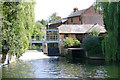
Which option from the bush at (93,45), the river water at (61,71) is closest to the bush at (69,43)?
the bush at (93,45)

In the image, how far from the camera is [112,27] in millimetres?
17828

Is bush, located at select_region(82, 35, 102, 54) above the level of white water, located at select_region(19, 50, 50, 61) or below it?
above

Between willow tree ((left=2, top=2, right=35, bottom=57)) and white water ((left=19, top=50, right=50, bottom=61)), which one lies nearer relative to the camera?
willow tree ((left=2, top=2, right=35, bottom=57))

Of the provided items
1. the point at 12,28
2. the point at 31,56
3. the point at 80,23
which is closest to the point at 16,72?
the point at 12,28

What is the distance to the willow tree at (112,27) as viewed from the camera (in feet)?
56.5

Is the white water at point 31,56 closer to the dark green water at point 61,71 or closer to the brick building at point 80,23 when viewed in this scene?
the brick building at point 80,23

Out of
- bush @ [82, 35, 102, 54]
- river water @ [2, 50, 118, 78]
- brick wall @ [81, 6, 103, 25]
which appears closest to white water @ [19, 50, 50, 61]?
bush @ [82, 35, 102, 54]

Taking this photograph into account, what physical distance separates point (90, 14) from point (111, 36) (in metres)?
26.7

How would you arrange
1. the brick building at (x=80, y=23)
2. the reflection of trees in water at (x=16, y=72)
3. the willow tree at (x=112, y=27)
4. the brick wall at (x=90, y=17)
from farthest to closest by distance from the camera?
the brick wall at (x=90, y=17) → the brick building at (x=80, y=23) → the willow tree at (x=112, y=27) → the reflection of trees in water at (x=16, y=72)

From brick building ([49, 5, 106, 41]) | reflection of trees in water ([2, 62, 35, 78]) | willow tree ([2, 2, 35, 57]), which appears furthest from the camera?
brick building ([49, 5, 106, 41])

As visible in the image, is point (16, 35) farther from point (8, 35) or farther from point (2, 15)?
point (2, 15)

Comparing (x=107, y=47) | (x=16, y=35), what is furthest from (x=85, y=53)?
(x=16, y=35)

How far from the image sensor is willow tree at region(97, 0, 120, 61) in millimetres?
17234

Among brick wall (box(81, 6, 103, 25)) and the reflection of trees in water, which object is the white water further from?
brick wall (box(81, 6, 103, 25))
